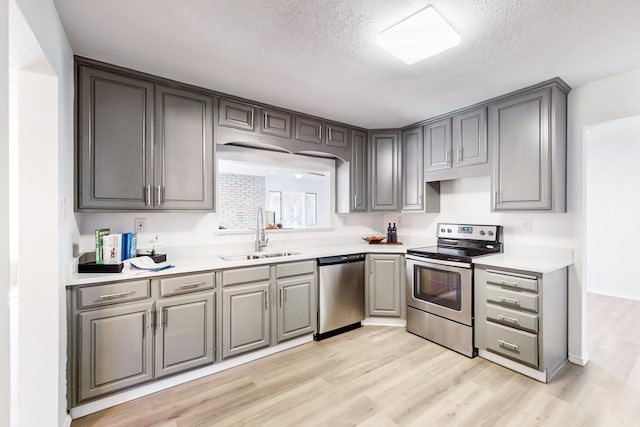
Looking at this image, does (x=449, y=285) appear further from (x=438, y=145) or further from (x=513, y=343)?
(x=438, y=145)

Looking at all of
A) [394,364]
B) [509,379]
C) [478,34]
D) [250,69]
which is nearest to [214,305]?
[394,364]

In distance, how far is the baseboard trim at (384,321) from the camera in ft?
11.0

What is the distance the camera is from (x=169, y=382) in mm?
2240

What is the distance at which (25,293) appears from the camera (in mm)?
1555

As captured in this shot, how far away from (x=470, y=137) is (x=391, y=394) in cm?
247

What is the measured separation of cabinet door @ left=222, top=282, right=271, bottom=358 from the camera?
2.44 meters

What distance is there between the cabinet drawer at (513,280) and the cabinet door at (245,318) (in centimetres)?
195

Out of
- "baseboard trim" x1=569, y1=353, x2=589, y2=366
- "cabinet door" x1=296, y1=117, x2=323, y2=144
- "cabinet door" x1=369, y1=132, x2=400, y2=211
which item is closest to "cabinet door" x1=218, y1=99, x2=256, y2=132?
"cabinet door" x1=296, y1=117, x2=323, y2=144

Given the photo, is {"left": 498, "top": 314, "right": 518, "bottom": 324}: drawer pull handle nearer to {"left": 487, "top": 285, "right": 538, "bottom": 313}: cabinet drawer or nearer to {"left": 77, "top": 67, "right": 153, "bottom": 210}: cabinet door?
{"left": 487, "top": 285, "right": 538, "bottom": 313}: cabinet drawer

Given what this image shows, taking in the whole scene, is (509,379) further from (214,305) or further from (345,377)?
(214,305)

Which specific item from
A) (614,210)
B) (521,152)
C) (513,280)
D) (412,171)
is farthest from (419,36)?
(614,210)

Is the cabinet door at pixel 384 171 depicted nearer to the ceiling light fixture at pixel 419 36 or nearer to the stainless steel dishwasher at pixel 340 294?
the stainless steel dishwasher at pixel 340 294

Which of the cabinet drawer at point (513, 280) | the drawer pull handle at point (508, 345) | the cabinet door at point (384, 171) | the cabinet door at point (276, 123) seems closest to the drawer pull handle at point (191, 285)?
the cabinet door at point (276, 123)

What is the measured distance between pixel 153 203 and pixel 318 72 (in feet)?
5.42
